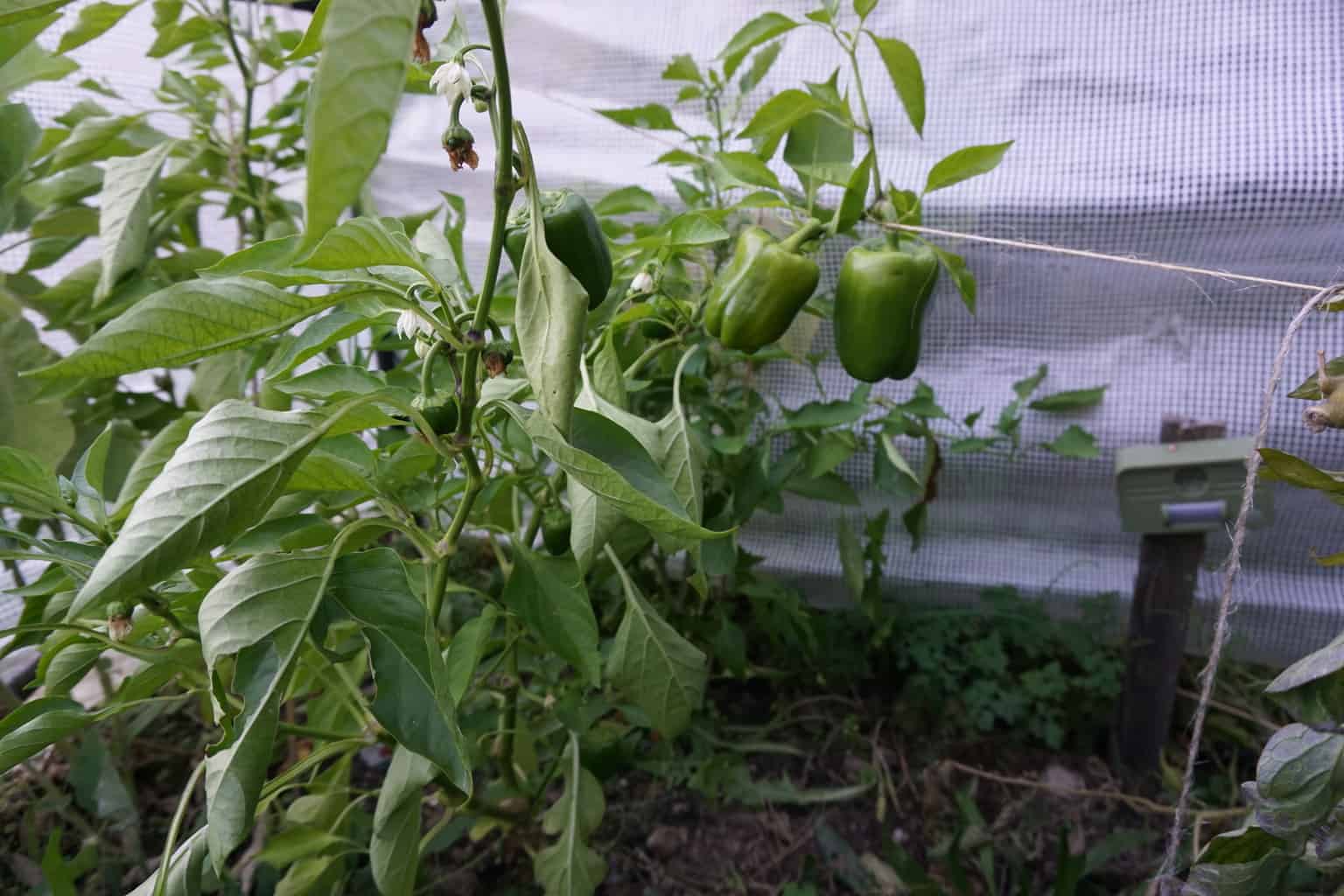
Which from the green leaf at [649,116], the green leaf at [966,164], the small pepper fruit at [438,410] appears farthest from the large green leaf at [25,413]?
the green leaf at [966,164]

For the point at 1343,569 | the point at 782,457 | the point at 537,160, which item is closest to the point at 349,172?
the point at 782,457

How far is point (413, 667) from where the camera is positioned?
0.41 meters

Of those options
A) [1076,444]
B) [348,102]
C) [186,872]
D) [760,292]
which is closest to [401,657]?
[186,872]

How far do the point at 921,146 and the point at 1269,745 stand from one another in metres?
0.91

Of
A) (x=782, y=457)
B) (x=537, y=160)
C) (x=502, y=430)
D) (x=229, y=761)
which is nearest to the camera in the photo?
(x=229, y=761)

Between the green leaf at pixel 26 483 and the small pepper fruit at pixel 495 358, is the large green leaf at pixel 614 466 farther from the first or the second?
the green leaf at pixel 26 483

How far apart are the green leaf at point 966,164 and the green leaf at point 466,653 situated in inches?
19.5

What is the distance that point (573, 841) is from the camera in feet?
2.31

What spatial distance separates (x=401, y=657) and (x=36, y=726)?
24 centimetres

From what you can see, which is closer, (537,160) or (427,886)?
(427,886)

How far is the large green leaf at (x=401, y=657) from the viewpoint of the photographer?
401 mm

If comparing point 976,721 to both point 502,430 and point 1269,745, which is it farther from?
point 502,430

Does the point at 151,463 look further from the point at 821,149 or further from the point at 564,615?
the point at 821,149

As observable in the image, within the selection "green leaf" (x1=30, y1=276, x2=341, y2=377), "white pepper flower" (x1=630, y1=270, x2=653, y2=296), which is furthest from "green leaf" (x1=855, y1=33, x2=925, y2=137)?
"green leaf" (x1=30, y1=276, x2=341, y2=377)
